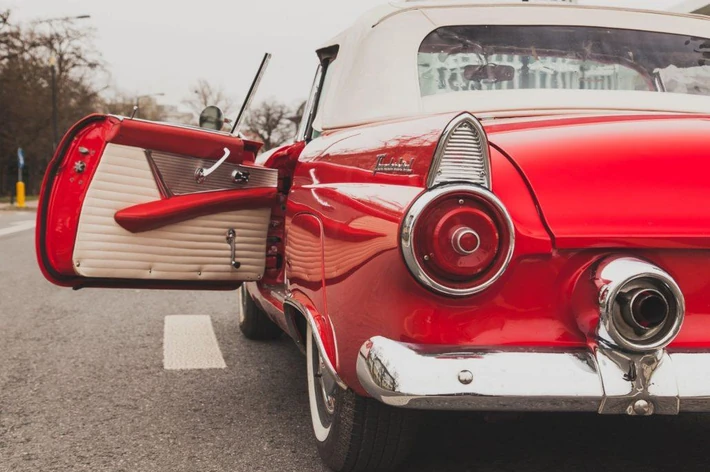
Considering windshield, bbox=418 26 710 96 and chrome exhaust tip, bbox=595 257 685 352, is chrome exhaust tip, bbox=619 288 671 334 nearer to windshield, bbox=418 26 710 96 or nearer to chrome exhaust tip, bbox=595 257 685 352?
chrome exhaust tip, bbox=595 257 685 352

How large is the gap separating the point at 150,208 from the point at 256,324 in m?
2.08

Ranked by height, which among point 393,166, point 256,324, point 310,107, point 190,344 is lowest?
point 190,344

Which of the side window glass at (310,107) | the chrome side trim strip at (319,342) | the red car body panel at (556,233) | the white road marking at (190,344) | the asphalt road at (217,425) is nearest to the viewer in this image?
the red car body panel at (556,233)

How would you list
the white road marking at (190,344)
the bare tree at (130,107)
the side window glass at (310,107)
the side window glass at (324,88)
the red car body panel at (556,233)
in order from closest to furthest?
1. the red car body panel at (556,233)
2. the side window glass at (324,88)
3. the side window glass at (310,107)
4. the white road marking at (190,344)
5. the bare tree at (130,107)

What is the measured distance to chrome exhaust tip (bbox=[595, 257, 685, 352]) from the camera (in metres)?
2.07

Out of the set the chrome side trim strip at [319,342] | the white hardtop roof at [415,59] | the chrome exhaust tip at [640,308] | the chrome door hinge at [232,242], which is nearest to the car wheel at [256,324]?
the chrome door hinge at [232,242]

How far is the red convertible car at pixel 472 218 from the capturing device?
2.09 meters

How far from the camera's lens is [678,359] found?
211 centimetres

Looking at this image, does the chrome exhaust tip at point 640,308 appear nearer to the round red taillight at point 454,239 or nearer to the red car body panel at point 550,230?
the red car body panel at point 550,230

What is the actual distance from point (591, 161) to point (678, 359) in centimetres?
55

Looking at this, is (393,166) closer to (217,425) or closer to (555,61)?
(555,61)

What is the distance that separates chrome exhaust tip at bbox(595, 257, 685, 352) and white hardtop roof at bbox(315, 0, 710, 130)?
37.7 inches

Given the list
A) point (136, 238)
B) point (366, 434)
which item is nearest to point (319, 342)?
point (366, 434)

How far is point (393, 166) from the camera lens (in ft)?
7.73
